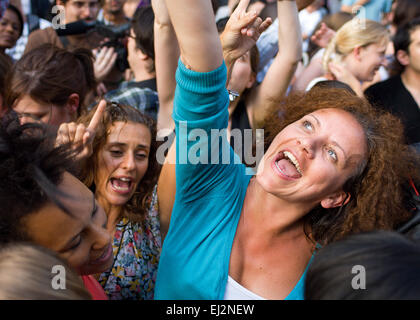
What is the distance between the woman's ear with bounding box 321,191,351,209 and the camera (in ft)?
5.07

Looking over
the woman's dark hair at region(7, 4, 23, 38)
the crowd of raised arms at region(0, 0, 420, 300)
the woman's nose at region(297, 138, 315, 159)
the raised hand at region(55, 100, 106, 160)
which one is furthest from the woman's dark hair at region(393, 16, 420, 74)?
the woman's dark hair at region(7, 4, 23, 38)

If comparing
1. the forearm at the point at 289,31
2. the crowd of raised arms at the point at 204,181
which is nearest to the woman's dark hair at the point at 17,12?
the crowd of raised arms at the point at 204,181

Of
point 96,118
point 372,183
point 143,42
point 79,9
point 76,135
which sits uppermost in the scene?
point 79,9

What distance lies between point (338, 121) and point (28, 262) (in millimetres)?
1124

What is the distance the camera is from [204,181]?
4.66 ft

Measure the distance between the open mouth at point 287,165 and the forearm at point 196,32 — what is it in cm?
45

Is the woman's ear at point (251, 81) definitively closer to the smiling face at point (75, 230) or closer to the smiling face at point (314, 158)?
the smiling face at point (314, 158)

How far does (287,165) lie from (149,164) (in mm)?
810

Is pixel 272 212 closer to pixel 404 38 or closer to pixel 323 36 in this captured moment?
pixel 404 38

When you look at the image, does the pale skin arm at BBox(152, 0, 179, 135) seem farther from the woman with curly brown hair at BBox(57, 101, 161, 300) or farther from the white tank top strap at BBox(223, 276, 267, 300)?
the white tank top strap at BBox(223, 276, 267, 300)

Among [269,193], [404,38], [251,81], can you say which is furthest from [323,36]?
[269,193]

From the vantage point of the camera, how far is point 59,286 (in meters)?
0.90

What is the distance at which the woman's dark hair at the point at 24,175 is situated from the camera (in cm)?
102
